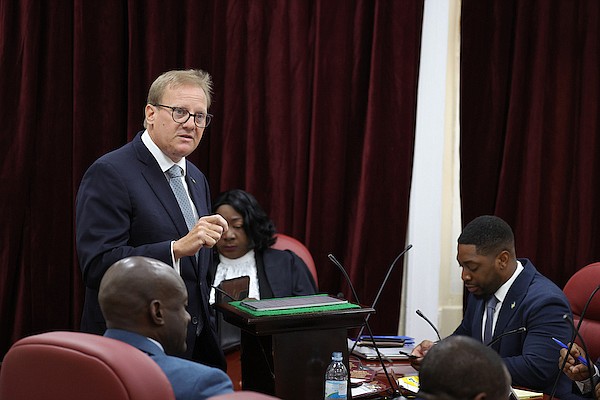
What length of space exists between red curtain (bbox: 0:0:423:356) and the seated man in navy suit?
1.09 m

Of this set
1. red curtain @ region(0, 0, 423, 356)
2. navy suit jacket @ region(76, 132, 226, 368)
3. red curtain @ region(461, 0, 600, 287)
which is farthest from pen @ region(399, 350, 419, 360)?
red curtain @ region(461, 0, 600, 287)

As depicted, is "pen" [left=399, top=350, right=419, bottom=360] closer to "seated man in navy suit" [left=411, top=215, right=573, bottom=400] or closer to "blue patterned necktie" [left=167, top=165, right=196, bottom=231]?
"seated man in navy suit" [left=411, top=215, right=573, bottom=400]

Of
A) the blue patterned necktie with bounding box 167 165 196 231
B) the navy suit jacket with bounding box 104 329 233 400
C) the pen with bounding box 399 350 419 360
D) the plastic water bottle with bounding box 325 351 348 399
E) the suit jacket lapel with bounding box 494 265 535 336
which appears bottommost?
the pen with bounding box 399 350 419 360

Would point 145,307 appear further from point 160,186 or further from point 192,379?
point 160,186

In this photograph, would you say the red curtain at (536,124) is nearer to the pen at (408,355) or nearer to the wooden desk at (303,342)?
the pen at (408,355)

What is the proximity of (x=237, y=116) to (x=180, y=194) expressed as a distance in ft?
4.46

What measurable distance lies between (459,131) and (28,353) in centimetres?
310

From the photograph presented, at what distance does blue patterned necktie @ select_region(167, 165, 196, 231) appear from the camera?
246 cm

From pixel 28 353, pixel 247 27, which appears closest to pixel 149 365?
pixel 28 353

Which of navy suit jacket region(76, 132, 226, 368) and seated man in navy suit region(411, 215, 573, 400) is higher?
navy suit jacket region(76, 132, 226, 368)

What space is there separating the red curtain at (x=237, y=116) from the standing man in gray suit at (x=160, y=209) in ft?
3.76

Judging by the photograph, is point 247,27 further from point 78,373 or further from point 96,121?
point 78,373

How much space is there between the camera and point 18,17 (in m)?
3.47

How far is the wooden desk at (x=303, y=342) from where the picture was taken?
6.81 ft
